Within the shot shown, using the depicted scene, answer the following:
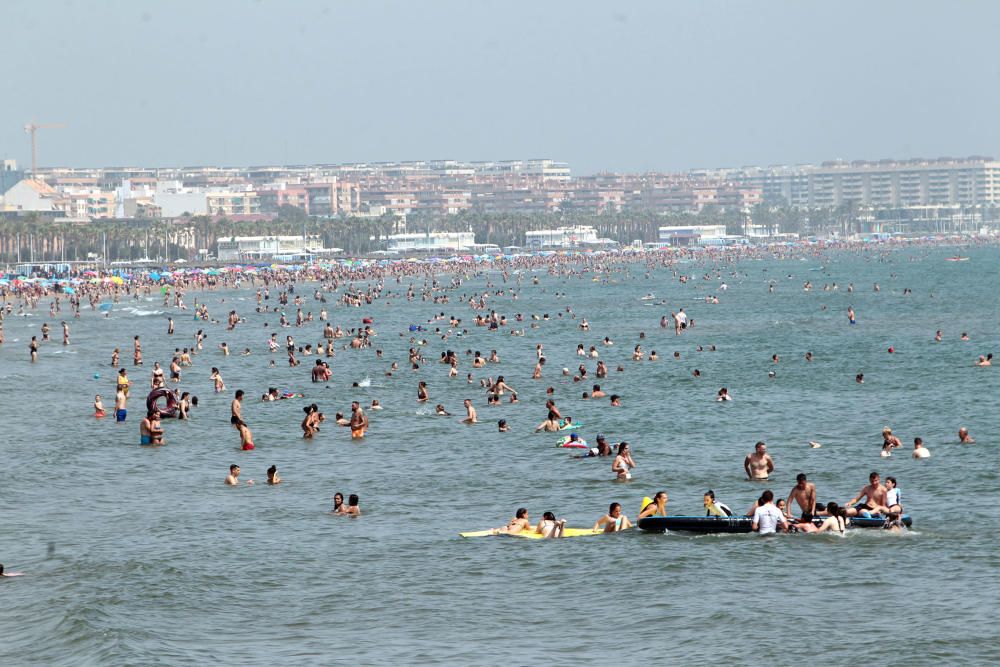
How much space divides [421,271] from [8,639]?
163m

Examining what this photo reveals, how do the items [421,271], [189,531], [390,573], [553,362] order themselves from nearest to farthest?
[390,573] < [189,531] < [553,362] < [421,271]

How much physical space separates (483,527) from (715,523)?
486 cm

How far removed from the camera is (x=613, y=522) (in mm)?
29500

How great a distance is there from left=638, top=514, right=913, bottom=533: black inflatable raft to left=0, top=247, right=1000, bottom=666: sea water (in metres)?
0.24

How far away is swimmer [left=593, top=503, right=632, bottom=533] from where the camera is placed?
29531mm

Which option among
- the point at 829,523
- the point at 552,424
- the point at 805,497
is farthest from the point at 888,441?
the point at 829,523

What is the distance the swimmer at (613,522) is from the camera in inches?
1163

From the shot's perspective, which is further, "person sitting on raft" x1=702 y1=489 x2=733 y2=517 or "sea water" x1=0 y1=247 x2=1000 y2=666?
"person sitting on raft" x1=702 y1=489 x2=733 y2=517

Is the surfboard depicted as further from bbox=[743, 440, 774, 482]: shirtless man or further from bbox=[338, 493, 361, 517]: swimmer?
bbox=[743, 440, 774, 482]: shirtless man

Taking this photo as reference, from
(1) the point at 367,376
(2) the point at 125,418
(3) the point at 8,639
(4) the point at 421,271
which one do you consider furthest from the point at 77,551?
(4) the point at 421,271

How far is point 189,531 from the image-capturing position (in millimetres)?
30219

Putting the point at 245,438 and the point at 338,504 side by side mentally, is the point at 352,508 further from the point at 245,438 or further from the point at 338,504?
the point at 245,438

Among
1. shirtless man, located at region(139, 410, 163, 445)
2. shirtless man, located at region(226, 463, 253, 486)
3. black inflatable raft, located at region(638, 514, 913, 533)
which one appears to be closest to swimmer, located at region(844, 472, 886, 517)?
black inflatable raft, located at region(638, 514, 913, 533)

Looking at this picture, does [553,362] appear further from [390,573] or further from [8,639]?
[8,639]
